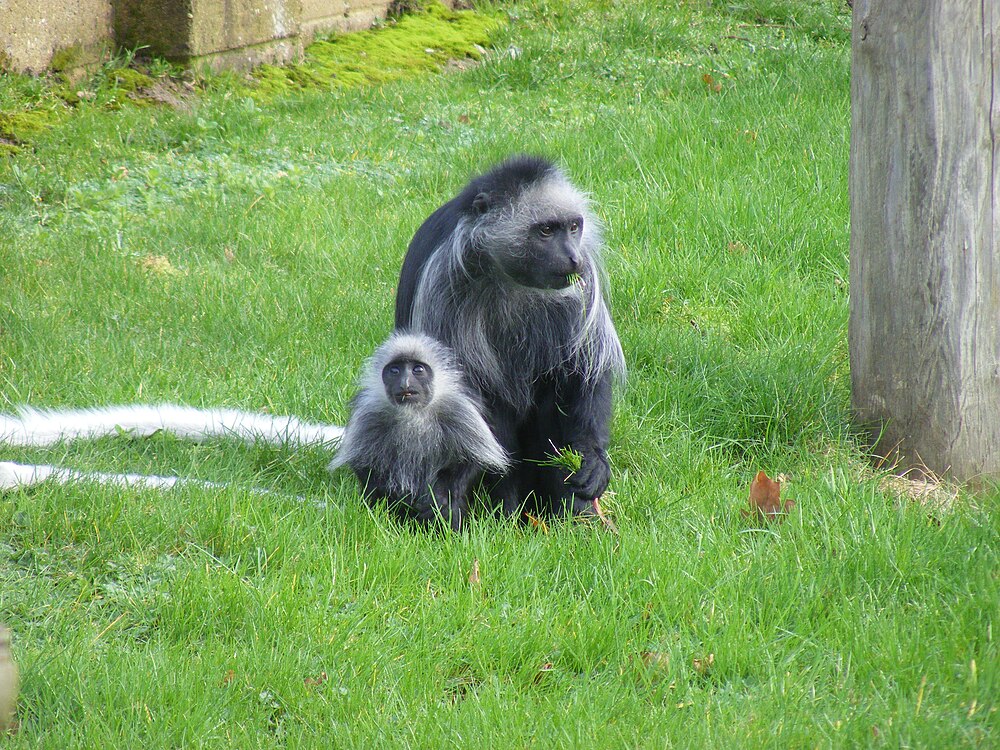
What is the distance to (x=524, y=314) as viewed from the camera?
3.89 meters

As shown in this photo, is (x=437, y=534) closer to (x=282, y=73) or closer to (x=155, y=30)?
(x=155, y=30)

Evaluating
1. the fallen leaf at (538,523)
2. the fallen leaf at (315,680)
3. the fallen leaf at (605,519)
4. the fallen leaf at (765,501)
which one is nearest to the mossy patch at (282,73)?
the fallen leaf at (538,523)

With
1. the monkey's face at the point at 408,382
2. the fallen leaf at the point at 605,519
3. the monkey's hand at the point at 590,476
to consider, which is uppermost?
the monkey's face at the point at 408,382

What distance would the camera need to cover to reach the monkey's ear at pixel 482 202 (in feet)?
12.4

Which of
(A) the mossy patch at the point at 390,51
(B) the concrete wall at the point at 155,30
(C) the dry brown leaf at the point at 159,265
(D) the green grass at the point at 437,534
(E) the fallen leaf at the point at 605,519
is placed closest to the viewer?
(D) the green grass at the point at 437,534

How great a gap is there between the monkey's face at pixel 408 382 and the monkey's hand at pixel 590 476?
1.96 feet

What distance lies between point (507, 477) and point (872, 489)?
129 cm

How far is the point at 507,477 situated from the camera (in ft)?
12.9

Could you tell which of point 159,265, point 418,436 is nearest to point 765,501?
point 418,436

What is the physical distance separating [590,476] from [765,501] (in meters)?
0.60

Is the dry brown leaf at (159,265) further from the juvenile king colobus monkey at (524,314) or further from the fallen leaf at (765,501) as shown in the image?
the fallen leaf at (765,501)

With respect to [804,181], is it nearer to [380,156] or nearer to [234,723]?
[380,156]

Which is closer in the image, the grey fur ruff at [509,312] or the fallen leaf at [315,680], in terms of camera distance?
the fallen leaf at [315,680]

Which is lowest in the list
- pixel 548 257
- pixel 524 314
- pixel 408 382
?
pixel 408 382
